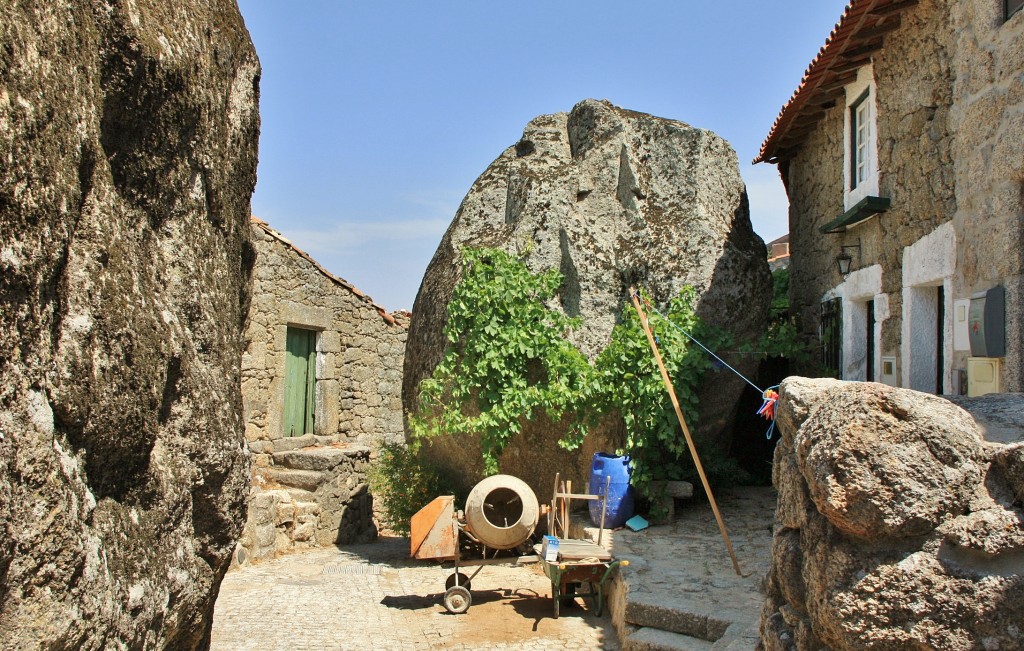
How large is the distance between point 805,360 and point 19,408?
8341 millimetres

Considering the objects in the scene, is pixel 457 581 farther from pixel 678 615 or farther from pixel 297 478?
pixel 297 478

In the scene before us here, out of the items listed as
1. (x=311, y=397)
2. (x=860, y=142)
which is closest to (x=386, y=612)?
(x=311, y=397)

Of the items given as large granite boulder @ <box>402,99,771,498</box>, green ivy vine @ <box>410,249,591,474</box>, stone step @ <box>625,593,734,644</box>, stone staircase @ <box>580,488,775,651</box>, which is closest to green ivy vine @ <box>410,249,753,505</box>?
green ivy vine @ <box>410,249,591,474</box>

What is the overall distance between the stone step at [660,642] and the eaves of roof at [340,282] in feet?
24.2

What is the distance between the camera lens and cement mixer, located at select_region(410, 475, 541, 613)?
691cm

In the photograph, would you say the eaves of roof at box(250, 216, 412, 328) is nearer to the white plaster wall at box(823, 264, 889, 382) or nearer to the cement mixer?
the cement mixer

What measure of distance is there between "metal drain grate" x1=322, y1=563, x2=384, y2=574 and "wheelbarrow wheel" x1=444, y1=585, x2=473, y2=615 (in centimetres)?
154

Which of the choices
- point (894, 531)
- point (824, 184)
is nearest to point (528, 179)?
point (824, 184)

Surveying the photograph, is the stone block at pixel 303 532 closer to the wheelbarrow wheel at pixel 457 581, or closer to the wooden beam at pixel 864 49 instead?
the wheelbarrow wheel at pixel 457 581

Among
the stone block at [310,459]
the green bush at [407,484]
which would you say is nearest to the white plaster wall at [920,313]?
the green bush at [407,484]

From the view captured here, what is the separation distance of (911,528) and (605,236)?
706 centimetres

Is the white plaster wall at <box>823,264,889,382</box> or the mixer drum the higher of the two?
the white plaster wall at <box>823,264,889,382</box>

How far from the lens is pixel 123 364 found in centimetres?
184

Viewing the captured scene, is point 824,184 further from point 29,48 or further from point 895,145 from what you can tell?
point 29,48
